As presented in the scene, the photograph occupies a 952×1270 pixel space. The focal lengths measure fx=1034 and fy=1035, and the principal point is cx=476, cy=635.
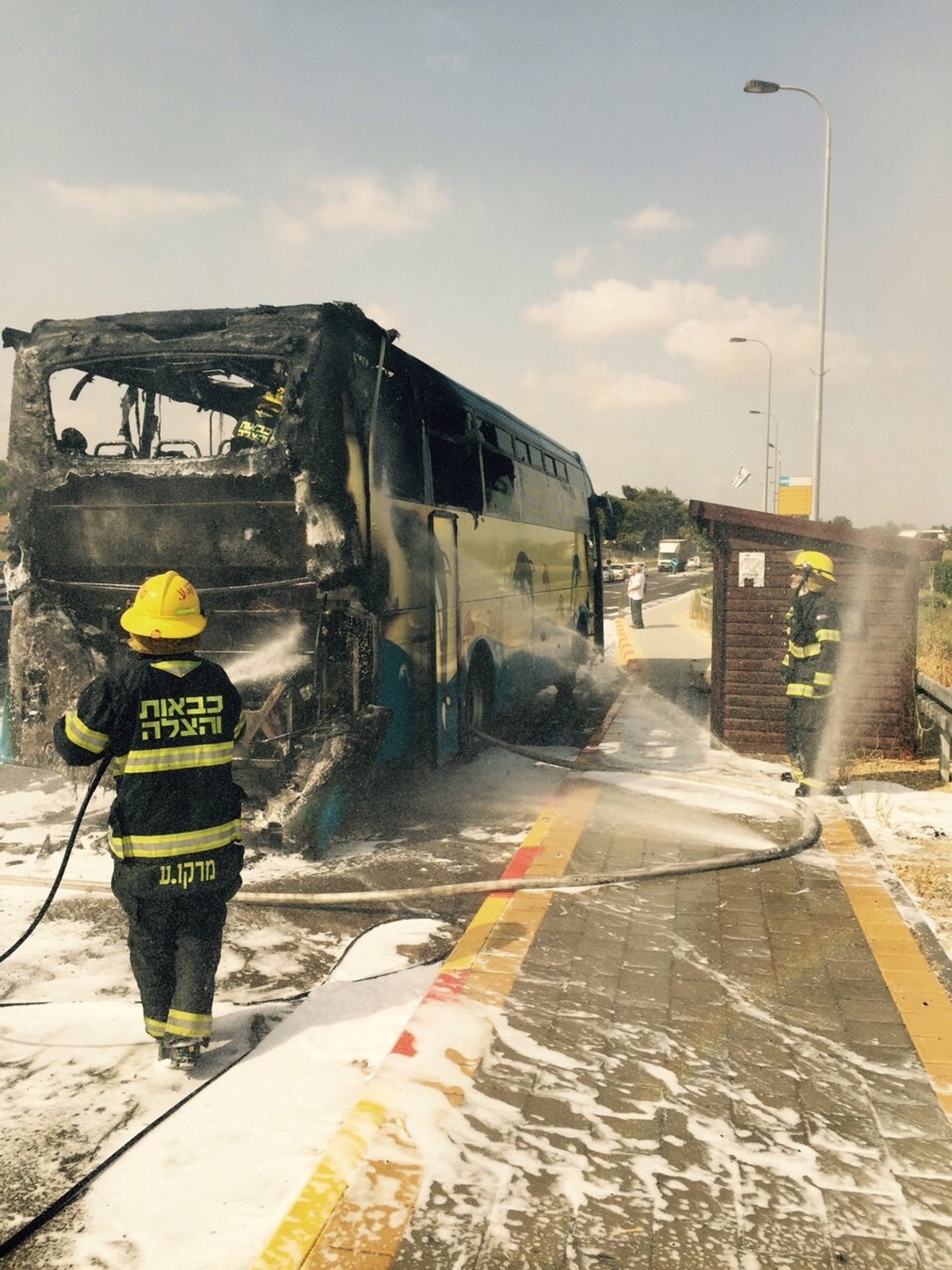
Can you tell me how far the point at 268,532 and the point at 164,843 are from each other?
127 inches

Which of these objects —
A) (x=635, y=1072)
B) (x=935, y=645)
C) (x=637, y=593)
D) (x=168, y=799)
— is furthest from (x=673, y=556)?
(x=168, y=799)

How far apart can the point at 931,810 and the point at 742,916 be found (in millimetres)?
2902

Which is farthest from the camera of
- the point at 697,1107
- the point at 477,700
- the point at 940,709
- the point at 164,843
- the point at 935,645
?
the point at 935,645

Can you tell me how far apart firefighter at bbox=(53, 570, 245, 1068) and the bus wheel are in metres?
4.82

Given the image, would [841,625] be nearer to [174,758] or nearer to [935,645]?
[174,758]

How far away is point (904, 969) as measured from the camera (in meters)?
4.64

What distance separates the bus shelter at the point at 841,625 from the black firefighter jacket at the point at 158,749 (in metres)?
6.87

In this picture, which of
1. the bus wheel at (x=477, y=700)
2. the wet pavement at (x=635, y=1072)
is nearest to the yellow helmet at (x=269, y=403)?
the bus wheel at (x=477, y=700)

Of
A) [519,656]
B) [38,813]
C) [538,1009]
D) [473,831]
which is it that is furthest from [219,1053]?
[519,656]

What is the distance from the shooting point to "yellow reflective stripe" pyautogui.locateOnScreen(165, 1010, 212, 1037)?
380 cm

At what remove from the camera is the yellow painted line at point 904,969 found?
12.6 feet

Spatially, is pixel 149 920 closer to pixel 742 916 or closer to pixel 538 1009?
pixel 538 1009

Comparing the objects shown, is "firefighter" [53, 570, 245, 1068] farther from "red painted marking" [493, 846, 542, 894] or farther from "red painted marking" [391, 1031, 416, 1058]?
"red painted marking" [493, 846, 542, 894]

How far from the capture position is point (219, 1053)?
4004mm
